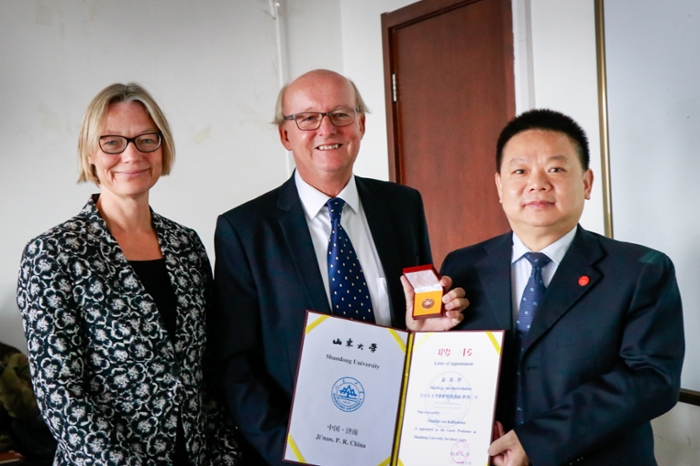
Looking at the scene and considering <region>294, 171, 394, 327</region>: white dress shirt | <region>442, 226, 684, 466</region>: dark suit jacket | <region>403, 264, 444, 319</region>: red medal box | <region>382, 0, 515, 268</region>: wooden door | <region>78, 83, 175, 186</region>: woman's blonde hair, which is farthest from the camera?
<region>382, 0, 515, 268</region>: wooden door

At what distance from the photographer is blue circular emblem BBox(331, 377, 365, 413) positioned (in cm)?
186

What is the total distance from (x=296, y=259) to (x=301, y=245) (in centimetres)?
5

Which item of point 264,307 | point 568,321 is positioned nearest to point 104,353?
point 264,307

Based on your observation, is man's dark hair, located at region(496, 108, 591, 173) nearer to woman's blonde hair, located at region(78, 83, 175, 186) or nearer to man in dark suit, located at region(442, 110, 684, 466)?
man in dark suit, located at region(442, 110, 684, 466)

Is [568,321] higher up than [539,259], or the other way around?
[539,259]

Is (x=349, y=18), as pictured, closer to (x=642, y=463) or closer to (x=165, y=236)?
(x=165, y=236)

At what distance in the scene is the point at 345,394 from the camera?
6.13ft

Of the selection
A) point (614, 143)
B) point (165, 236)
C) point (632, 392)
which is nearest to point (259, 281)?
point (165, 236)

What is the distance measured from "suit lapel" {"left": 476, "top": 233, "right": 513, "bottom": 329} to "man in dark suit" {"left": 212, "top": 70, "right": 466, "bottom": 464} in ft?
0.26

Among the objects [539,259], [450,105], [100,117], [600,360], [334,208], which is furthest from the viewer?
[450,105]

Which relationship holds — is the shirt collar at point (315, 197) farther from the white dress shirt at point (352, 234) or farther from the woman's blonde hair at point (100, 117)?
the woman's blonde hair at point (100, 117)

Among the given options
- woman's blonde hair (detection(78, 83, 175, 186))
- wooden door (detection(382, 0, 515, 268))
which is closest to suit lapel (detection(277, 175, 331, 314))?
woman's blonde hair (detection(78, 83, 175, 186))

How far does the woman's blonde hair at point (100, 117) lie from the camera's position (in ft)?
6.57

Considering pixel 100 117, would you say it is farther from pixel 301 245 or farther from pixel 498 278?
pixel 498 278
